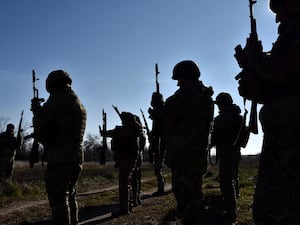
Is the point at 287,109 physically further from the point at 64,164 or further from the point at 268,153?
the point at 64,164

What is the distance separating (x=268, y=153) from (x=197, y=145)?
3.08 meters

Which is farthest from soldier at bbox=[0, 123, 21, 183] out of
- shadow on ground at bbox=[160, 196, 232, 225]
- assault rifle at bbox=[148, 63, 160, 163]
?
shadow on ground at bbox=[160, 196, 232, 225]

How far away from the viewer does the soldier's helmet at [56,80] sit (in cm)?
679

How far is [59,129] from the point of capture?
21.4 feet

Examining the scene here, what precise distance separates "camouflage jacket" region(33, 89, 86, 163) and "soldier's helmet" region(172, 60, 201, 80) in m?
1.72

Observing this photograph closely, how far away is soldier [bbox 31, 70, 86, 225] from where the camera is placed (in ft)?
20.8

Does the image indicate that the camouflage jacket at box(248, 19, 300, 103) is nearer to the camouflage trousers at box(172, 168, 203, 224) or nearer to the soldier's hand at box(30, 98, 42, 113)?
the camouflage trousers at box(172, 168, 203, 224)

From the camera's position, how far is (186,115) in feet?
21.4

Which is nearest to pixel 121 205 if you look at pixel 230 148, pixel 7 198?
pixel 230 148

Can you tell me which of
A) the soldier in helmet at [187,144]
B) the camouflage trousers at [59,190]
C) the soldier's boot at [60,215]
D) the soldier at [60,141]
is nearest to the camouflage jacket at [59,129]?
the soldier at [60,141]

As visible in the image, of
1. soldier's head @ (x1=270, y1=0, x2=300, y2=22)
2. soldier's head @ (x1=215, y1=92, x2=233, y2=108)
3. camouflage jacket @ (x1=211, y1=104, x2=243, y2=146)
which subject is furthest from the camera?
soldier's head @ (x1=215, y1=92, x2=233, y2=108)

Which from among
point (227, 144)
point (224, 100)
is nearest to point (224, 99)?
point (224, 100)

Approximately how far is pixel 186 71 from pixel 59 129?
2.22 m

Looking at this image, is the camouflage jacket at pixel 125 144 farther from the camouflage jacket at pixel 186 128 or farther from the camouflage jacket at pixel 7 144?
the camouflage jacket at pixel 7 144
